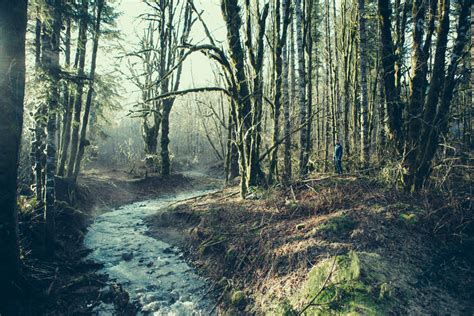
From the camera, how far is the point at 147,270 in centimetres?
704

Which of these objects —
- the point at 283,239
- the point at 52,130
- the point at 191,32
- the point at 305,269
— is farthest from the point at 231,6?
the point at 191,32

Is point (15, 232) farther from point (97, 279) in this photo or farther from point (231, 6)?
point (231, 6)

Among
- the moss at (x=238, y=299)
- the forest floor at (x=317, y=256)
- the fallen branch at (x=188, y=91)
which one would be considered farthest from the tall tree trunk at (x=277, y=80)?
the moss at (x=238, y=299)

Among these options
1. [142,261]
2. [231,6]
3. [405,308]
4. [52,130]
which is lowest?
[142,261]

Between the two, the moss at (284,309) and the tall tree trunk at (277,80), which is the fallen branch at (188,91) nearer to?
the tall tree trunk at (277,80)

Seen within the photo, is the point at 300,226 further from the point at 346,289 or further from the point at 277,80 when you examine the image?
the point at 277,80

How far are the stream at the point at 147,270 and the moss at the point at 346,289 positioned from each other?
6.18 ft

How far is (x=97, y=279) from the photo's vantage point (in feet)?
20.7

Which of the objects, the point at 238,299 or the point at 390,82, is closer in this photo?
the point at 238,299

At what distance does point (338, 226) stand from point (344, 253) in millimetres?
794

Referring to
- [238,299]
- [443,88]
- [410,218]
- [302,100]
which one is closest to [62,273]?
[238,299]

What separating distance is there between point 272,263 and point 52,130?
6.25 metres

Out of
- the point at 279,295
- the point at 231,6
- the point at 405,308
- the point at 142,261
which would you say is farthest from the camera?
the point at 231,6

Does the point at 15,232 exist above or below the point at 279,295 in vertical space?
above
